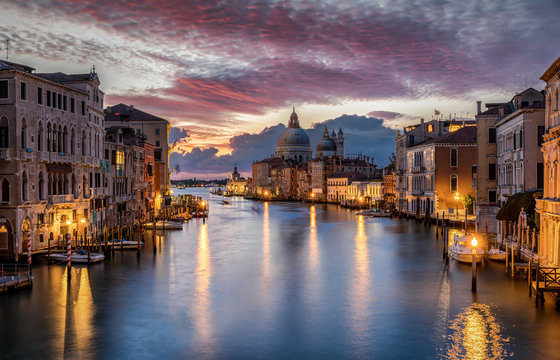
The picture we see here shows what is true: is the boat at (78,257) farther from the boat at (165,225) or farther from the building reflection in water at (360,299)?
the boat at (165,225)

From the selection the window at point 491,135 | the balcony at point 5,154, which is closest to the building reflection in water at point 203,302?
the balcony at point 5,154

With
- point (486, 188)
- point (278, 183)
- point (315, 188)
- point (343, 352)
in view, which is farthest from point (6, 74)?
point (278, 183)

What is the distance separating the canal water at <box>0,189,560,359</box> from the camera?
13883 mm

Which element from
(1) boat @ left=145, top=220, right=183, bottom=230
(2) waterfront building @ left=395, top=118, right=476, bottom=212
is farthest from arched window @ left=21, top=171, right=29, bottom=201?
(2) waterfront building @ left=395, top=118, right=476, bottom=212

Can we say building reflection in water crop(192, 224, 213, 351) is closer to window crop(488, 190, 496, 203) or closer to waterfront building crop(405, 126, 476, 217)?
window crop(488, 190, 496, 203)

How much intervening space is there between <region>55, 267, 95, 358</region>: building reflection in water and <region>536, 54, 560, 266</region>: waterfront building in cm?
1465

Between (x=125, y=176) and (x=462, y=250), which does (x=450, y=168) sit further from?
(x=125, y=176)

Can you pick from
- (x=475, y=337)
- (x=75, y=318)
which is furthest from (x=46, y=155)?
(x=475, y=337)

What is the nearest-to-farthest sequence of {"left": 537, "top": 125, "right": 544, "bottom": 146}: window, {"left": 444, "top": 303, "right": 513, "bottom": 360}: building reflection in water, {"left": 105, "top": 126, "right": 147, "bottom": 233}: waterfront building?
{"left": 444, "top": 303, "right": 513, "bottom": 360}: building reflection in water → {"left": 537, "top": 125, "right": 544, "bottom": 146}: window → {"left": 105, "top": 126, "right": 147, "bottom": 233}: waterfront building

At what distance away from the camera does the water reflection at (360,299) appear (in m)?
15.4

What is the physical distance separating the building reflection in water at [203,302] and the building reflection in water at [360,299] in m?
3.82

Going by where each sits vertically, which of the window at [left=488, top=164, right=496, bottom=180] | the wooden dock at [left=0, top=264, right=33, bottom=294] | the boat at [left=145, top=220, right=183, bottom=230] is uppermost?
the window at [left=488, top=164, right=496, bottom=180]

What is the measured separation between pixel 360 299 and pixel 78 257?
13232mm

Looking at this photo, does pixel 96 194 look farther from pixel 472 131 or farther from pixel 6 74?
pixel 472 131
